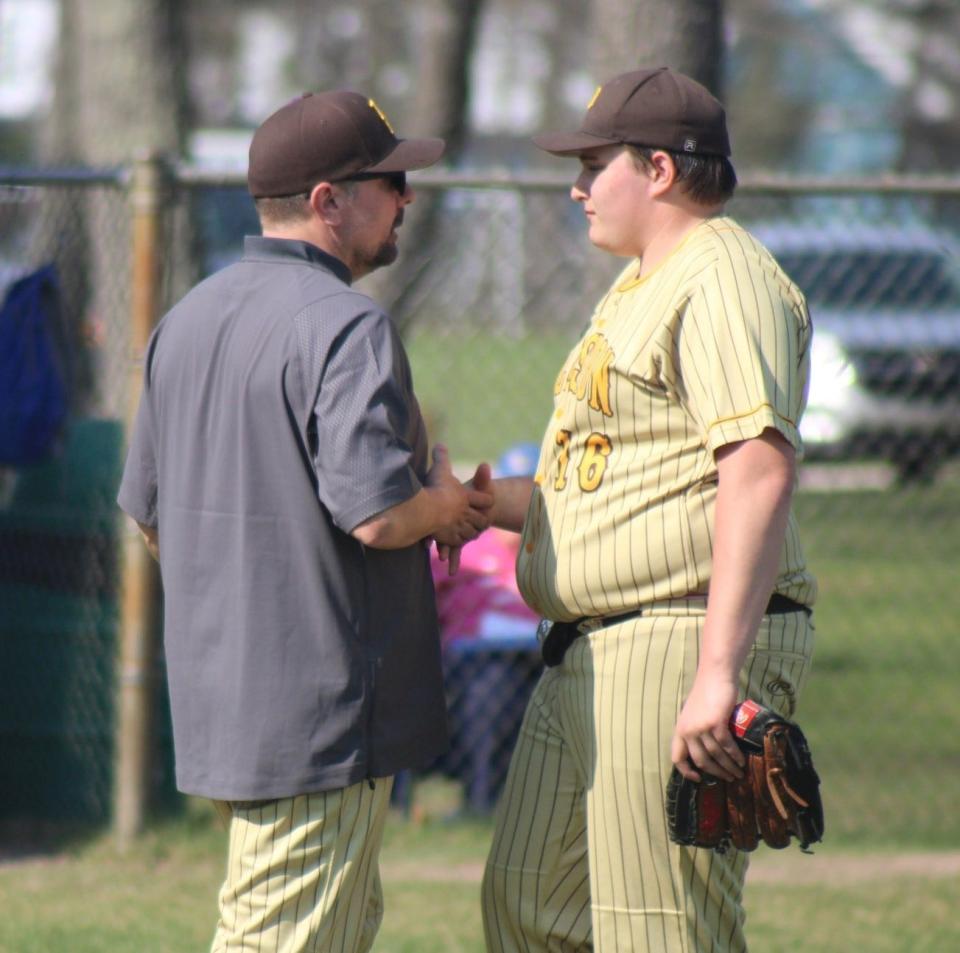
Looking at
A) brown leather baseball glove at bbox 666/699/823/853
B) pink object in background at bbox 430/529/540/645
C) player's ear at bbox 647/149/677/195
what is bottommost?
pink object in background at bbox 430/529/540/645

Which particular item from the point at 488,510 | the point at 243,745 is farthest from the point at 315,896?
the point at 488,510

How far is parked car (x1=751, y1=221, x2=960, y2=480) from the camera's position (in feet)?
21.6

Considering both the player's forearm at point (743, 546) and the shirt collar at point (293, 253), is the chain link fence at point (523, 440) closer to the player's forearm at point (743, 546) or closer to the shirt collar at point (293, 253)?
the shirt collar at point (293, 253)

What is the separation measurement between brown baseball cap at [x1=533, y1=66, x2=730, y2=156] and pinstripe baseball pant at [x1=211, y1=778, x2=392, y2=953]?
129cm

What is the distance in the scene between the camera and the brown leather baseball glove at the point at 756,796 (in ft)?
8.64

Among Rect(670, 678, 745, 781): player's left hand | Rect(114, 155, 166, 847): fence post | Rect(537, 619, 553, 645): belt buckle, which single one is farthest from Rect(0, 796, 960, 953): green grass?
Rect(670, 678, 745, 781): player's left hand

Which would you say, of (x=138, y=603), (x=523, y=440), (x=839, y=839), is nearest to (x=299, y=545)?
(x=138, y=603)

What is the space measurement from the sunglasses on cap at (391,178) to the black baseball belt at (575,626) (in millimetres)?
902

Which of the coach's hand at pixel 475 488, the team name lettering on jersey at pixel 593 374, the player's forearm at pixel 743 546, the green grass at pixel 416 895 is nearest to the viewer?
the player's forearm at pixel 743 546

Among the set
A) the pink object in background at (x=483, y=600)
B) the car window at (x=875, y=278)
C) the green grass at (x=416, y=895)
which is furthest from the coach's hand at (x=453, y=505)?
the car window at (x=875, y=278)

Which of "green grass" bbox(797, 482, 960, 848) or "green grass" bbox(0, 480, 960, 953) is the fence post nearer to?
"green grass" bbox(0, 480, 960, 953)

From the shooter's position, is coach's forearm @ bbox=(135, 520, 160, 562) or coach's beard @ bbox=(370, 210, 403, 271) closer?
coach's beard @ bbox=(370, 210, 403, 271)

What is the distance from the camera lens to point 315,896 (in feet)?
9.18

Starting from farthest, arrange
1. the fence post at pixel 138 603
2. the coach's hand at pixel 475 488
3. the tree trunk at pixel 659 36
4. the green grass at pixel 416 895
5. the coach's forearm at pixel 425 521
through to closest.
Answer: the tree trunk at pixel 659 36 < the fence post at pixel 138 603 < the green grass at pixel 416 895 < the coach's hand at pixel 475 488 < the coach's forearm at pixel 425 521
